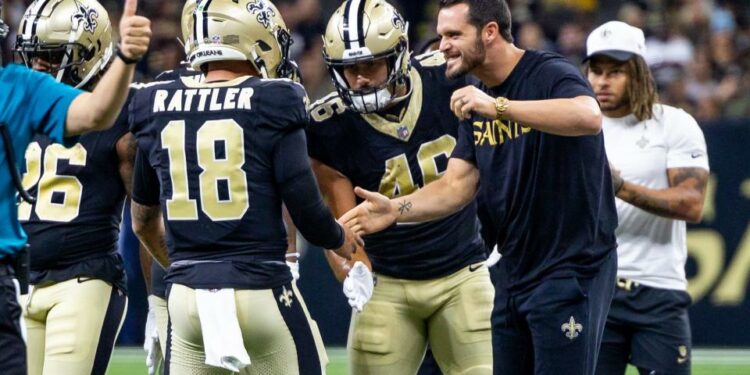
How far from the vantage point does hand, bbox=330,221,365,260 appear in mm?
5188

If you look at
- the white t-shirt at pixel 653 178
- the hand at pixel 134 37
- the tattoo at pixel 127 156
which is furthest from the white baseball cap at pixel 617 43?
the hand at pixel 134 37

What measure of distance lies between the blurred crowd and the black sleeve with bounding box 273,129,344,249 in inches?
280

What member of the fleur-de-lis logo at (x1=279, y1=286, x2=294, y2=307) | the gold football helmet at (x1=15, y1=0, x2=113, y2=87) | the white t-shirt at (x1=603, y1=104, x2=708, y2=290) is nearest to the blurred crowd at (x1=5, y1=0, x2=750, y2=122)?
the white t-shirt at (x1=603, y1=104, x2=708, y2=290)

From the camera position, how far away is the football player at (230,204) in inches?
186

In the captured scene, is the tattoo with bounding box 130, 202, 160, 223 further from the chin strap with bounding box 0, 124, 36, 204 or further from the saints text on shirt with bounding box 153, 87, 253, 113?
the chin strap with bounding box 0, 124, 36, 204

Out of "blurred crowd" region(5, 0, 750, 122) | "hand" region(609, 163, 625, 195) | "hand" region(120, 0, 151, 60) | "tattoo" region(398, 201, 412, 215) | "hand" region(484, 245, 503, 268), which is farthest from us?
"blurred crowd" region(5, 0, 750, 122)

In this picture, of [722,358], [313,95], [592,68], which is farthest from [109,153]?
[313,95]

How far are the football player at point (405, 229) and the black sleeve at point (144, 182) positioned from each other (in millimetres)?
943

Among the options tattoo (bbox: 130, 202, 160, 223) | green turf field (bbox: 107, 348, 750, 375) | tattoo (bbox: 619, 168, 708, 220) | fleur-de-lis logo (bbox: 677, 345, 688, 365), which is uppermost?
tattoo (bbox: 130, 202, 160, 223)

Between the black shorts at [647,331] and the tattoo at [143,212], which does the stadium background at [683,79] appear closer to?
the black shorts at [647,331]

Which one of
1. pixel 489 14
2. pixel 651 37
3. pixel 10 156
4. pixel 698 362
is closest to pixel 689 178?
pixel 489 14

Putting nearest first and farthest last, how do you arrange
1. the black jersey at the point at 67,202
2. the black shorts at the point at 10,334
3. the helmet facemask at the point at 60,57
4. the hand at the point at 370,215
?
the black shorts at the point at 10,334 → the hand at the point at 370,215 → the black jersey at the point at 67,202 → the helmet facemask at the point at 60,57

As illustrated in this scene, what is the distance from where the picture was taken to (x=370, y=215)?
5430 millimetres

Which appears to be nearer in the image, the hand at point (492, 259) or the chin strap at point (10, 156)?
the chin strap at point (10, 156)
